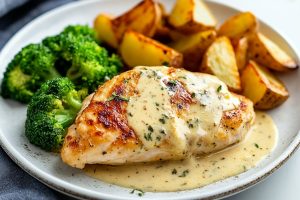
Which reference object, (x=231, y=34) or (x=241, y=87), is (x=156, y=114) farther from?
(x=231, y=34)

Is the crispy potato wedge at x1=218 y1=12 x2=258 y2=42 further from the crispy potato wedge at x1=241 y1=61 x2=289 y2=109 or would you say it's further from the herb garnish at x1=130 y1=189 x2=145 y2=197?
the herb garnish at x1=130 y1=189 x2=145 y2=197

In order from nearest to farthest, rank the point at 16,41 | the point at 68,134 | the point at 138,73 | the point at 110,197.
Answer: the point at 110,197, the point at 68,134, the point at 138,73, the point at 16,41

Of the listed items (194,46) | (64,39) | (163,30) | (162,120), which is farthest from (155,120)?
(163,30)

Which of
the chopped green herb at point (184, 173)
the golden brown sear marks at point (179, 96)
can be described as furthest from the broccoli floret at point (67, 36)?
the chopped green herb at point (184, 173)

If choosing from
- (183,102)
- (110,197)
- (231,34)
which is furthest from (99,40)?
(110,197)

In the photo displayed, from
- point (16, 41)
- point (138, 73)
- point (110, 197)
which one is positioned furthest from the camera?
point (16, 41)

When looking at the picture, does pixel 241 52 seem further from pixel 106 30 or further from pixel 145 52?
pixel 106 30

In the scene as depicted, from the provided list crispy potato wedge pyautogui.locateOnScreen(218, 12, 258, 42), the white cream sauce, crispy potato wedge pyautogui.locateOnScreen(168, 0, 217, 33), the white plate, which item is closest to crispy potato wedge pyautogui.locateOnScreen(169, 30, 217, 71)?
crispy potato wedge pyautogui.locateOnScreen(168, 0, 217, 33)
